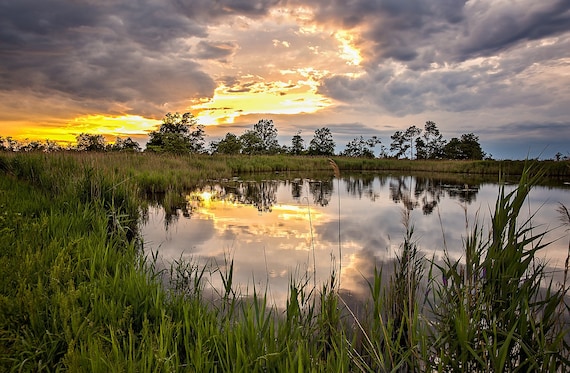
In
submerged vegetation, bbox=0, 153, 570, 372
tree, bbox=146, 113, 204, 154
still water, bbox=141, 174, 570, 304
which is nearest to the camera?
submerged vegetation, bbox=0, 153, 570, 372

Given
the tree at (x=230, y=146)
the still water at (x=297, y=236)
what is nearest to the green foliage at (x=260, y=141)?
the tree at (x=230, y=146)

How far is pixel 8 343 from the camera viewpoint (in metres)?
2.57

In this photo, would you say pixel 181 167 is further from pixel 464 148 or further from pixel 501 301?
pixel 464 148

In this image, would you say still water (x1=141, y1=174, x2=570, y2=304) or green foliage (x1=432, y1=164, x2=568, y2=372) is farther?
still water (x1=141, y1=174, x2=570, y2=304)

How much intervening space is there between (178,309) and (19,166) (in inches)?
540

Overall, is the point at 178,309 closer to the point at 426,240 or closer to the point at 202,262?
the point at 202,262

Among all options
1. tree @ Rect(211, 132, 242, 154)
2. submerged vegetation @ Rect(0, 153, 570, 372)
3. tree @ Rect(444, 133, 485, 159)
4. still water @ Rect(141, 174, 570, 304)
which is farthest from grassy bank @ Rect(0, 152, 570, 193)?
tree @ Rect(444, 133, 485, 159)

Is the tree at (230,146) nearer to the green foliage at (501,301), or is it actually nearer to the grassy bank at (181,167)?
the grassy bank at (181,167)

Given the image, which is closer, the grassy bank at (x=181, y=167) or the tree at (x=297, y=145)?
the grassy bank at (x=181, y=167)

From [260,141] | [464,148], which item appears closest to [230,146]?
[260,141]

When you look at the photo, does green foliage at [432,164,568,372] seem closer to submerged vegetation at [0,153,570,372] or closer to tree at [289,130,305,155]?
submerged vegetation at [0,153,570,372]

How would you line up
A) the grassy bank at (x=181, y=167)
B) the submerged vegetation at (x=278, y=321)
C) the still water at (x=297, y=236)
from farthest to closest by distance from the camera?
the grassy bank at (x=181, y=167) < the still water at (x=297, y=236) < the submerged vegetation at (x=278, y=321)

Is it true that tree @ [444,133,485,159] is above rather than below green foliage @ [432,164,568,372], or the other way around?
above

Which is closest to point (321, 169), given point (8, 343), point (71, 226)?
point (71, 226)
